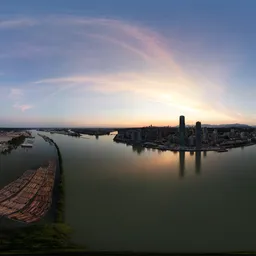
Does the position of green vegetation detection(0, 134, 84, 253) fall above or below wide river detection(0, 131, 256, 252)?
above

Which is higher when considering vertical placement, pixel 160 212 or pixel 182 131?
pixel 182 131

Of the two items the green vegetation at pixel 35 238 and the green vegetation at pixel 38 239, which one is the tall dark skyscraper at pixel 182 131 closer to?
the green vegetation at pixel 38 239

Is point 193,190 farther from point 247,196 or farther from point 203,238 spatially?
point 203,238

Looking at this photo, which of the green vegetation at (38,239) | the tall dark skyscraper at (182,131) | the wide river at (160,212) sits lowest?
the wide river at (160,212)

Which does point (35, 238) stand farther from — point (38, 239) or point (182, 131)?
point (182, 131)

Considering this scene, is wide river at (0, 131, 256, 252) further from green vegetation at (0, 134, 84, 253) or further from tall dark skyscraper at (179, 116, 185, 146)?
tall dark skyscraper at (179, 116, 185, 146)

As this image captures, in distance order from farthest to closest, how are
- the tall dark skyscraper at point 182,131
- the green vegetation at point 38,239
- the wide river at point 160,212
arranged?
the tall dark skyscraper at point 182,131
the wide river at point 160,212
the green vegetation at point 38,239

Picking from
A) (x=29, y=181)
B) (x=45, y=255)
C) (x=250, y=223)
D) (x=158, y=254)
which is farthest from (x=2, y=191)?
(x=250, y=223)

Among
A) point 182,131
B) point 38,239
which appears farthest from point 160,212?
point 182,131

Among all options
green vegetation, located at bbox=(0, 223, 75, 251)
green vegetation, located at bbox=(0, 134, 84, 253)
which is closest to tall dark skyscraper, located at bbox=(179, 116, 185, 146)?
green vegetation, located at bbox=(0, 134, 84, 253)

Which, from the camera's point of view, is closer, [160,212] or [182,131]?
[160,212]

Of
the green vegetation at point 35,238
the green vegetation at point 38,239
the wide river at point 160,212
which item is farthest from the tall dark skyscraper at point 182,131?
the green vegetation at point 35,238
